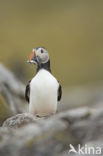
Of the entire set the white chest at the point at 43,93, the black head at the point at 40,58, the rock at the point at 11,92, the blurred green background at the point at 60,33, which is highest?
the black head at the point at 40,58

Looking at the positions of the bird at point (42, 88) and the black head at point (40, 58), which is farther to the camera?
the black head at point (40, 58)

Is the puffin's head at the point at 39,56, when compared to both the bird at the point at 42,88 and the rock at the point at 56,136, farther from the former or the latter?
the rock at the point at 56,136

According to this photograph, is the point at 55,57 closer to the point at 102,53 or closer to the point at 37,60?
the point at 102,53

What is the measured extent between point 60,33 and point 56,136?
6895 centimetres

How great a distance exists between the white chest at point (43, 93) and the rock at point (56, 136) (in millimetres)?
3956

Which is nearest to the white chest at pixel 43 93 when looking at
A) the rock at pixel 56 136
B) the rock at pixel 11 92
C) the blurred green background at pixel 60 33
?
the rock at pixel 11 92

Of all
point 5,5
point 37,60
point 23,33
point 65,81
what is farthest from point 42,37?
point 37,60

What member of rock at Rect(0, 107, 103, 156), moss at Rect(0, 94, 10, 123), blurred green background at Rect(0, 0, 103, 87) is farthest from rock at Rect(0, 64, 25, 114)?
blurred green background at Rect(0, 0, 103, 87)

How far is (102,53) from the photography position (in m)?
65.2

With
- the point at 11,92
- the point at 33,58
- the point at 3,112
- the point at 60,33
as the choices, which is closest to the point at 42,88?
the point at 33,58

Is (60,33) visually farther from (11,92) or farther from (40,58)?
(40,58)

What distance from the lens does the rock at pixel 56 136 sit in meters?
8.78

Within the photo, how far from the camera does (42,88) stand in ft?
43.5

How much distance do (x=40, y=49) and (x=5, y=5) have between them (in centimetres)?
7576
